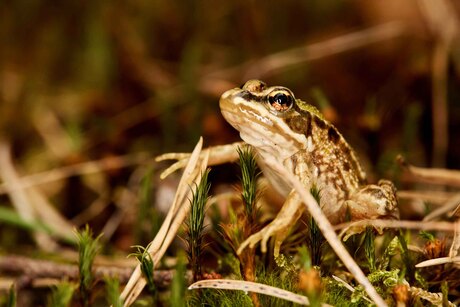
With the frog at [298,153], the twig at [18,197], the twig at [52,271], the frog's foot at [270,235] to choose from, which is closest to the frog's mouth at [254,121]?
the frog at [298,153]

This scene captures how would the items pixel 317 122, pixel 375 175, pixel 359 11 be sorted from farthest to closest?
1. pixel 359 11
2. pixel 375 175
3. pixel 317 122

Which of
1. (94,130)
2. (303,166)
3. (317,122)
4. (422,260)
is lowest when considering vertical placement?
(422,260)

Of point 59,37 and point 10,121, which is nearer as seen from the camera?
point 10,121

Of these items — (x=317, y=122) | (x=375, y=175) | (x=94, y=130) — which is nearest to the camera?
(x=317, y=122)

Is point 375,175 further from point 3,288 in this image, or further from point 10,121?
point 10,121

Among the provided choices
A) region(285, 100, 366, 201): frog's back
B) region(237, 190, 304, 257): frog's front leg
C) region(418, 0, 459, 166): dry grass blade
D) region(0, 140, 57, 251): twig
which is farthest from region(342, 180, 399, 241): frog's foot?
region(0, 140, 57, 251): twig

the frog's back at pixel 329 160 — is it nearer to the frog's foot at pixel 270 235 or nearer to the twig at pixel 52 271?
the frog's foot at pixel 270 235

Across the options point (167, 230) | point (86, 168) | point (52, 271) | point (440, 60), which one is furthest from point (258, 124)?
point (440, 60)

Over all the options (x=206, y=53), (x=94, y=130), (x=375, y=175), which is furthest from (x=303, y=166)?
(x=206, y=53)
